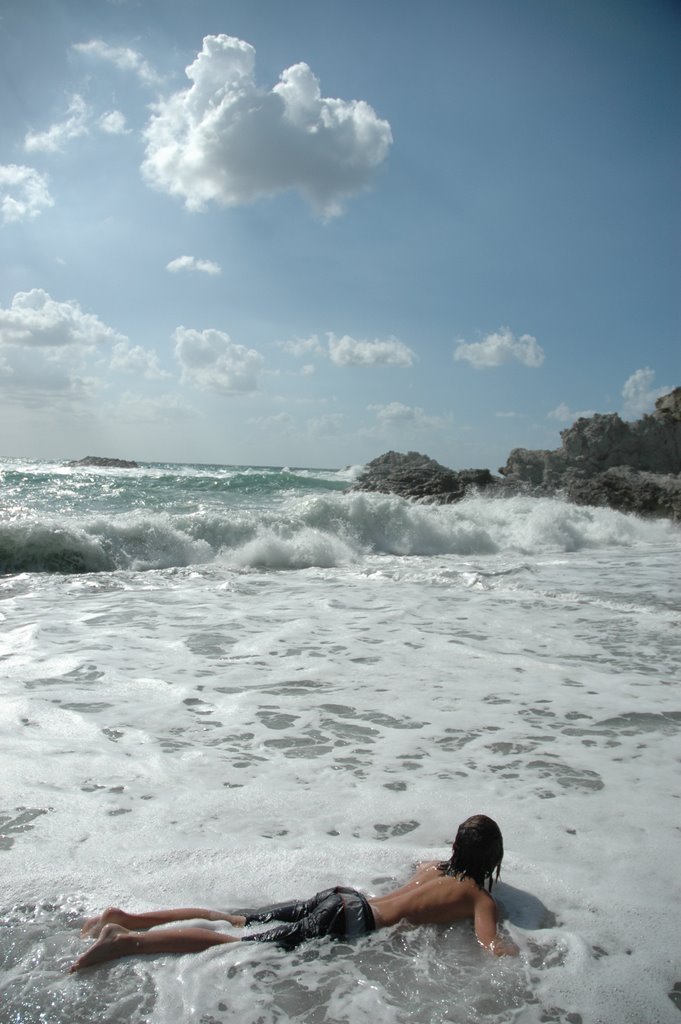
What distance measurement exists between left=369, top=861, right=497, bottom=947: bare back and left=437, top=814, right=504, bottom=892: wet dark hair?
40 mm

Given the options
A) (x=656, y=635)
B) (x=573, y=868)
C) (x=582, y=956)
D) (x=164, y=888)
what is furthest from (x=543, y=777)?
(x=656, y=635)

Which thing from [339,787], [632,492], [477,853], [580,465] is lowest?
[339,787]

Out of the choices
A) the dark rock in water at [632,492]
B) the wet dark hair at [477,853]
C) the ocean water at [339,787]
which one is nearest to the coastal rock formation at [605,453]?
the dark rock in water at [632,492]

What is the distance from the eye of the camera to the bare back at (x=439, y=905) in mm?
2461

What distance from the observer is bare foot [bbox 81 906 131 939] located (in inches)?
91.8

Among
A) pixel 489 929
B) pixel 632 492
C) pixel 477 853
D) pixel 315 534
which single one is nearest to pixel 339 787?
pixel 477 853

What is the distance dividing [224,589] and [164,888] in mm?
7294

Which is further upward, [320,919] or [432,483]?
[432,483]

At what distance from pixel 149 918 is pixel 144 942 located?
0.43 ft

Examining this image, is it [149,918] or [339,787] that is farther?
[339,787]

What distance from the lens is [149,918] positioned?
240cm

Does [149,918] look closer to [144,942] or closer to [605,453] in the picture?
[144,942]

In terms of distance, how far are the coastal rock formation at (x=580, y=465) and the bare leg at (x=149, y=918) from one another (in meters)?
18.3

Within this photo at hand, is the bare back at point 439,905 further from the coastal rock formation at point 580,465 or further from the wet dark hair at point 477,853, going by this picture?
the coastal rock formation at point 580,465
